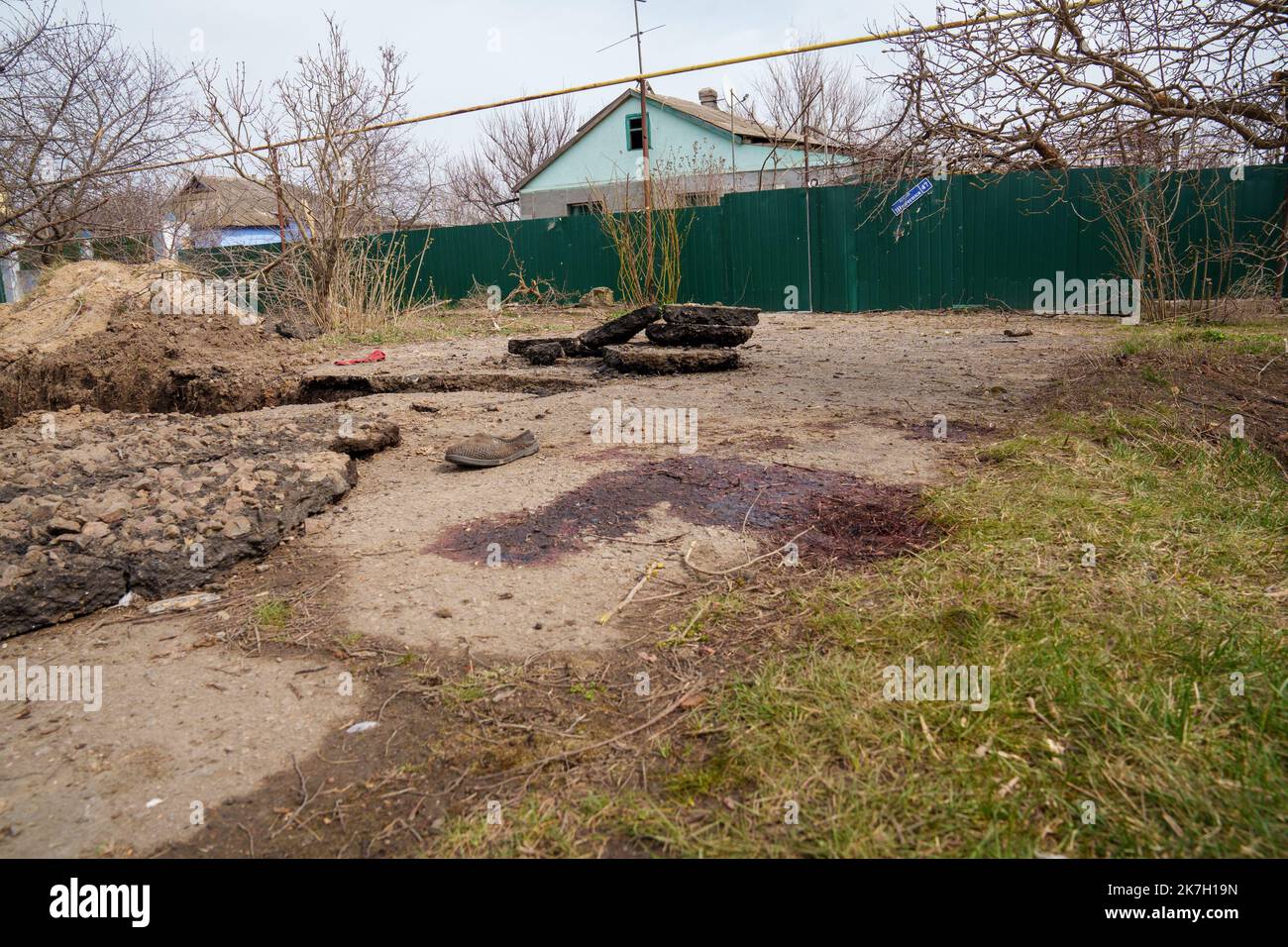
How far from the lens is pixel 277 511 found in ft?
12.7

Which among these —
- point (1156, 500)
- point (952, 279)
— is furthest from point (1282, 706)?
point (952, 279)

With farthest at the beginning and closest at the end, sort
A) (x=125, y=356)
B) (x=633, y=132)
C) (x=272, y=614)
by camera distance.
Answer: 1. (x=633, y=132)
2. (x=125, y=356)
3. (x=272, y=614)

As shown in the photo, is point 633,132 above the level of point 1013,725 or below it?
above

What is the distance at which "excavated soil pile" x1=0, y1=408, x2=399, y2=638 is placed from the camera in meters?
3.27

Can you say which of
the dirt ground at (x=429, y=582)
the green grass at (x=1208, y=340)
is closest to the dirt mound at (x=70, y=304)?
the dirt ground at (x=429, y=582)

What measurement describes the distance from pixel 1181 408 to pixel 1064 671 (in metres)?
3.54

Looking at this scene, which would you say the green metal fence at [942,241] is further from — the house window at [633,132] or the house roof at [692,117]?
the house window at [633,132]

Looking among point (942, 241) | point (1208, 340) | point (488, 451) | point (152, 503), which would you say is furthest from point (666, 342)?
point (942, 241)

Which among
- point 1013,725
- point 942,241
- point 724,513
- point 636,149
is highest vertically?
point 636,149

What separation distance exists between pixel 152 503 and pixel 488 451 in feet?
5.46

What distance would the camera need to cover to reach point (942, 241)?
42.0 ft

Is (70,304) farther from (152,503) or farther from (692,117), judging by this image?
(692,117)

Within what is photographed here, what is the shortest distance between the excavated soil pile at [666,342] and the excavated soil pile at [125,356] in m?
2.51
